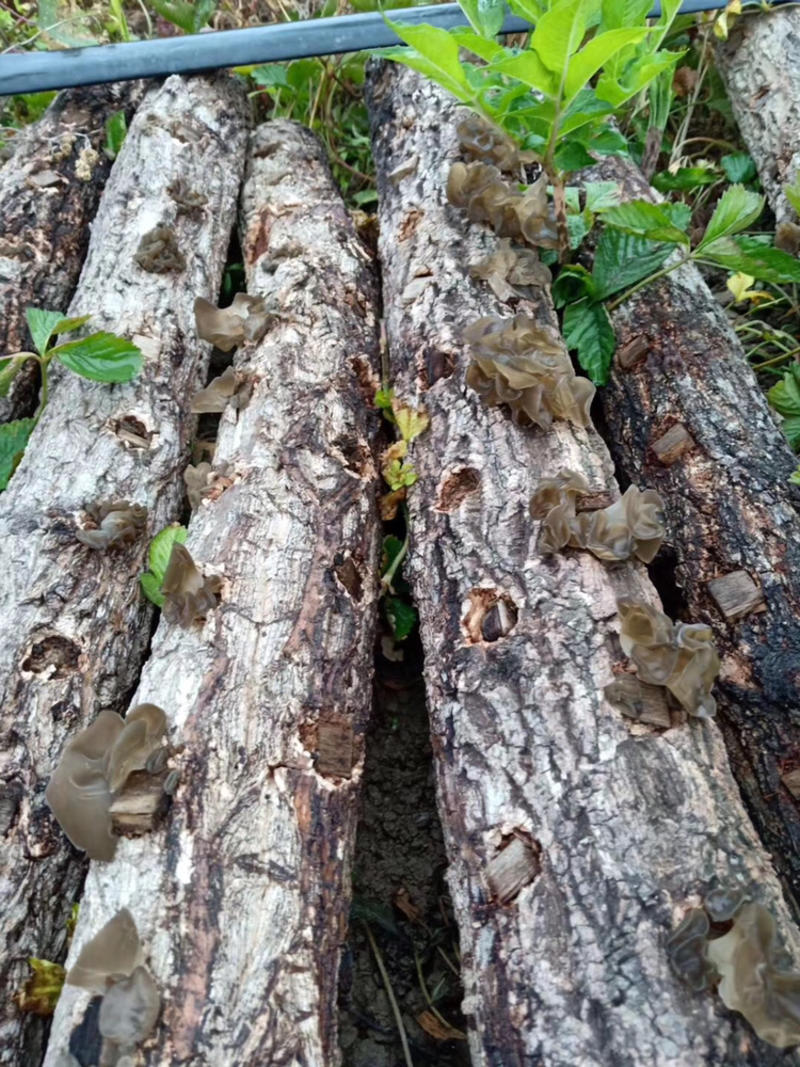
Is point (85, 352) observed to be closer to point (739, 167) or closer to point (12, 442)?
point (12, 442)

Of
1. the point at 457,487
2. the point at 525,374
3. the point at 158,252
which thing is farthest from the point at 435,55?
the point at 457,487

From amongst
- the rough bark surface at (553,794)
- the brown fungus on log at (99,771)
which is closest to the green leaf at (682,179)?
the rough bark surface at (553,794)

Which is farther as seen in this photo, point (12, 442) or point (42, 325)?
point (12, 442)

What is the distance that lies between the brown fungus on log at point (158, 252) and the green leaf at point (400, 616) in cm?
148

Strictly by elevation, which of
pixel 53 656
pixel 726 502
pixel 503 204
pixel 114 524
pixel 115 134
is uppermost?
pixel 503 204

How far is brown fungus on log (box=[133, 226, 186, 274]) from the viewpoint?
3.02m

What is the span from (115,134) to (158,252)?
1.09m

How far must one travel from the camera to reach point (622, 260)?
8.70 feet

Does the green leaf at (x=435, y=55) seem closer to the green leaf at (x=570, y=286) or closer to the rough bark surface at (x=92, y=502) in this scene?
the green leaf at (x=570, y=286)

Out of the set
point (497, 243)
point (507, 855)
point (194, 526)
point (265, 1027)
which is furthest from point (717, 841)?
point (497, 243)

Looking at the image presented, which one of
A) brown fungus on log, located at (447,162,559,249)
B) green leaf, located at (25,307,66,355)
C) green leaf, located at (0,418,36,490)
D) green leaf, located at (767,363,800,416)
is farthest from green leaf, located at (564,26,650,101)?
green leaf, located at (0,418,36,490)

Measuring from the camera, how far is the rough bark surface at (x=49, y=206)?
10.2 ft

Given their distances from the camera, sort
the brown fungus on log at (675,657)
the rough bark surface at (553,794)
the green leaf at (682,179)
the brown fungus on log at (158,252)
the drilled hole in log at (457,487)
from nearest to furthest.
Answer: the rough bark surface at (553,794)
the brown fungus on log at (675,657)
the drilled hole in log at (457,487)
the brown fungus on log at (158,252)
the green leaf at (682,179)

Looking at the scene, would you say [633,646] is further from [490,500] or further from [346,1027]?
[346,1027]
